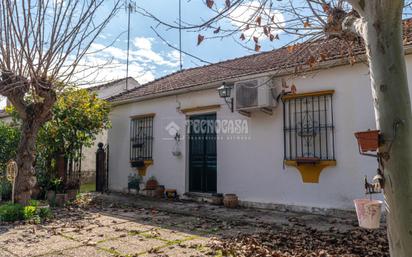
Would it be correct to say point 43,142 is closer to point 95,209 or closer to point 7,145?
point 7,145

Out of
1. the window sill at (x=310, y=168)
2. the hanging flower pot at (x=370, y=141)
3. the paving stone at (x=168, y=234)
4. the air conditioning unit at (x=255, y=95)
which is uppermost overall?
the air conditioning unit at (x=255, y=95)

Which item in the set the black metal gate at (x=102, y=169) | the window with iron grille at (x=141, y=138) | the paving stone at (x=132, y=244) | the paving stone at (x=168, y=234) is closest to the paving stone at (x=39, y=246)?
the paving stone at (x=132, y=244)

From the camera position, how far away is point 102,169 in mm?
12242

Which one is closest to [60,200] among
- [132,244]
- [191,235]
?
[132,244]

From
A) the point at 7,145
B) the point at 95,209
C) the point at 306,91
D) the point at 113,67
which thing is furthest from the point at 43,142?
the point at 306,91

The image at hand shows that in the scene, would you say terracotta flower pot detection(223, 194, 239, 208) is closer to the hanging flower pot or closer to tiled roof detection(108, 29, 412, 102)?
tiled roof detection(108, 29, 412, 102)

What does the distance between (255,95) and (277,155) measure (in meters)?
1.56

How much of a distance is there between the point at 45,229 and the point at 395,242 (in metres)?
5.88

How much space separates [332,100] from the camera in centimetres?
717

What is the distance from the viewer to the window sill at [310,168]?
280 inches

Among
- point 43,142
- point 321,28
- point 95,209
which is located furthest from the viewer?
point 43,142

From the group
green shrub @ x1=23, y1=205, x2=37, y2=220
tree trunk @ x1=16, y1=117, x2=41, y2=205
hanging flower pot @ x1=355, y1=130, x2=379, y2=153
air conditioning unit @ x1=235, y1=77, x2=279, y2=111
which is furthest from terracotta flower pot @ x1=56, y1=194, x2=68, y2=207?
hanging flower pot @ x1=355, y1=130, x2=379, y2=153

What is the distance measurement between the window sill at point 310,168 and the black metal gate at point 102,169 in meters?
7.53

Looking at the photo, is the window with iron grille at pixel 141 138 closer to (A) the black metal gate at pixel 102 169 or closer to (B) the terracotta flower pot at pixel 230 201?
(A) the black metal gate at pixel 102 169
